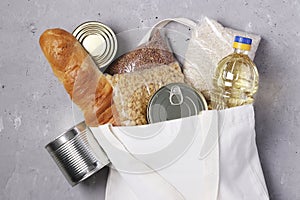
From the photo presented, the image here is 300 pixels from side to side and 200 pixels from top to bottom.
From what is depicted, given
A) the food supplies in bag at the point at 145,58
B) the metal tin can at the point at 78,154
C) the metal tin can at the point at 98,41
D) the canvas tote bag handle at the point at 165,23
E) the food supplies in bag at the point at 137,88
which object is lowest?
the metal tin can at the point at 78,154

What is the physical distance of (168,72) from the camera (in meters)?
0.90

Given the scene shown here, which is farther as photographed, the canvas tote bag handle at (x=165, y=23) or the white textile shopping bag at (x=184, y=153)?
the canvas tote bag handle at (x=165, y=23)

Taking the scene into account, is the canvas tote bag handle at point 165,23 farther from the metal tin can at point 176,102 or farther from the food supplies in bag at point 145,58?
the metal tin can at point 176,102

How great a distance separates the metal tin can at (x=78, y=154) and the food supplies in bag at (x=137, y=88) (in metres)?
0.07

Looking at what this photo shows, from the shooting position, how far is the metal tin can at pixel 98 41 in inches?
36.6

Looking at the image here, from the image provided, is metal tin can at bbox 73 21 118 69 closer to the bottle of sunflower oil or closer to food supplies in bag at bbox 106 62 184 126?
food supplies in bag at bbox 106 62 184 126

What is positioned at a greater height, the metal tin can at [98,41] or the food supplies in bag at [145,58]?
the metal tin can at [98,41]

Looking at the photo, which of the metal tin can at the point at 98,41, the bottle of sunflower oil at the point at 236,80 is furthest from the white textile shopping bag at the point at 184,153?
the metal tin can at the point at 98,41

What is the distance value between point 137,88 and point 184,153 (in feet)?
0.44

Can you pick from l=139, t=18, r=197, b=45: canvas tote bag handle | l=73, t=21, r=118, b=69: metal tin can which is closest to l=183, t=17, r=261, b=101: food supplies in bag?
l=139, t=18, r=197, b=45: canvas tote bag handle

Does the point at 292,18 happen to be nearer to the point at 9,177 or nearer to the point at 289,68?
the point at 289,68

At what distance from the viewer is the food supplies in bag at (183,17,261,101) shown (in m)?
0.91

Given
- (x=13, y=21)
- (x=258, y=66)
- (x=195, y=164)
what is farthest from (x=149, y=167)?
(x=13, y=21)

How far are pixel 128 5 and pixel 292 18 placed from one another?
0.30 m
